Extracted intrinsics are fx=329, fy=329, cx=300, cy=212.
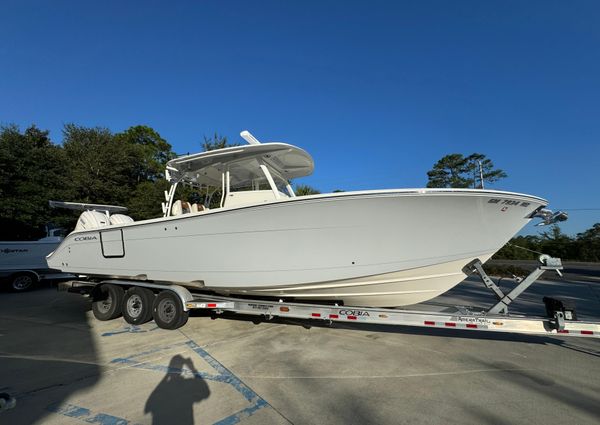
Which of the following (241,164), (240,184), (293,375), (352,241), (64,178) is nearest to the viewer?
(293,375)

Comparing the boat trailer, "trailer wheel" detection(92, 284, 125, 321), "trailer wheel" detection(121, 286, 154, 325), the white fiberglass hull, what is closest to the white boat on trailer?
the white fiberglass hull

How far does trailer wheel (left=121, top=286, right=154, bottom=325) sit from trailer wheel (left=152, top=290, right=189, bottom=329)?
27cm

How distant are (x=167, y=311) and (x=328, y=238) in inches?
127

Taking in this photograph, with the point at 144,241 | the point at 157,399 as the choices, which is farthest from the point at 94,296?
the point at 157,399

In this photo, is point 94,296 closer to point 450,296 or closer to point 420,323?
point 420,323

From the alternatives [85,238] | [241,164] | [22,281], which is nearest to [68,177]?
[22,281]

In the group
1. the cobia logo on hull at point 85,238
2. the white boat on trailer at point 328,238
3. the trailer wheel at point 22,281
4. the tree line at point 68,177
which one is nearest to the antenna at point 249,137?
the white boat on trailer at point 328,238

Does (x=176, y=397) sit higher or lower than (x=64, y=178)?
lower

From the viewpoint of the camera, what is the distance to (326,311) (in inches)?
180

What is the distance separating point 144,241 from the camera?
5527 millimetres

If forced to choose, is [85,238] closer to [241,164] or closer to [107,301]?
[107,301]

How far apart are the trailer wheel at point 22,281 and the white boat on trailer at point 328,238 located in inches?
341

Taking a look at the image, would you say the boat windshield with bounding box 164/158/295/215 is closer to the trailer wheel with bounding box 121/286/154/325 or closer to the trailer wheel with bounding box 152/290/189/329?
the trailer wheel with bounding box 152/290/189/329

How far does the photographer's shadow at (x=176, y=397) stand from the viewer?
272 cm
